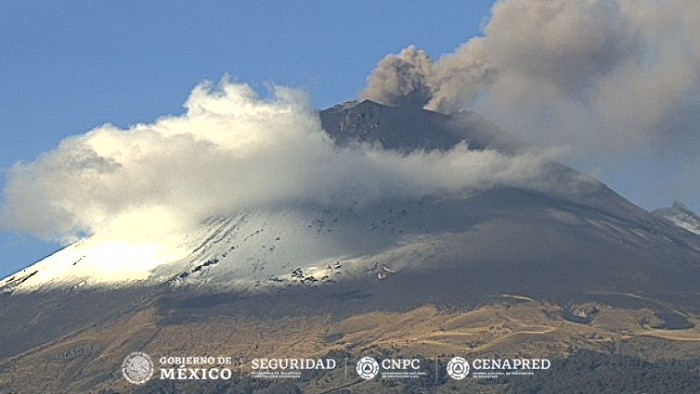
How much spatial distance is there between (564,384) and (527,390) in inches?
178

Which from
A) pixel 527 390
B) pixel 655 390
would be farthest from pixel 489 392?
pixel 655 390

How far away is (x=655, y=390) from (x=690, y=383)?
5.82 meters

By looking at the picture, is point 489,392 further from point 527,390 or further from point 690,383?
point 690,383

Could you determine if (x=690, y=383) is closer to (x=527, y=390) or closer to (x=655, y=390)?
(x=655, y=390)

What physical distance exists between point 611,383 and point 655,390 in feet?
23.3

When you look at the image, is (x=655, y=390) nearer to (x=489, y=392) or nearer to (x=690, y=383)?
(x=690, y=383)

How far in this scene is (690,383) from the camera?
19700cm

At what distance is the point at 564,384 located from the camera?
199 metres

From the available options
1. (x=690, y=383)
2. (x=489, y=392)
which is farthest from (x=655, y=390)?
(x=489, y=392)

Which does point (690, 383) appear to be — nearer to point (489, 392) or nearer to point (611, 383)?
point (611, 383)

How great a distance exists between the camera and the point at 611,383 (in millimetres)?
199375

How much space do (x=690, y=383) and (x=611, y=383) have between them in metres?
9.21

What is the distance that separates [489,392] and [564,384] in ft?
29.3

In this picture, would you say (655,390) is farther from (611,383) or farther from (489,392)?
(489,392)
